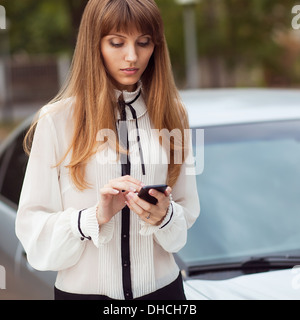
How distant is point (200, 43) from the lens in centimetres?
1756

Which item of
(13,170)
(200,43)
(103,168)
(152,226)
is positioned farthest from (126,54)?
(200,43)

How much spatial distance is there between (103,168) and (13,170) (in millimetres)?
1778

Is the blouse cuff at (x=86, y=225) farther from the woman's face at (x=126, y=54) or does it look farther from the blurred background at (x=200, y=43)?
the blurred background at (x=200, y=43)

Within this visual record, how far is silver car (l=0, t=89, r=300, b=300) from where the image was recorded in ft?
7.41

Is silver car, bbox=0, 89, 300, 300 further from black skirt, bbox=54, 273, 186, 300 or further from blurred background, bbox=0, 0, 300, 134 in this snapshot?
blurred background, bbox=0, 0, 300, 134

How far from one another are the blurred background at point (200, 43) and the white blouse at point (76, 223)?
8917 millimetres

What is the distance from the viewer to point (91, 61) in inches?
64.4

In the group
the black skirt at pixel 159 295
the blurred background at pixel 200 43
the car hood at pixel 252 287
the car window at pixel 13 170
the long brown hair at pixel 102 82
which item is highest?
the blurred background at pixel 200 43

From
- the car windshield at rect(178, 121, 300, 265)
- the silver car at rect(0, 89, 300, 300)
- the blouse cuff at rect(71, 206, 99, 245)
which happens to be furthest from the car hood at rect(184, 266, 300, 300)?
the blouse cuff at rect(71, 206, 99, 245)

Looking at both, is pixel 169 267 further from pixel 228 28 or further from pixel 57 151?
pixel 228 28

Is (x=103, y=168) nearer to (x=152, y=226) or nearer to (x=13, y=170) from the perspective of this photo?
(x=152, y=226)

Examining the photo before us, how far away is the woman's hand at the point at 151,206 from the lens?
1.48 meters

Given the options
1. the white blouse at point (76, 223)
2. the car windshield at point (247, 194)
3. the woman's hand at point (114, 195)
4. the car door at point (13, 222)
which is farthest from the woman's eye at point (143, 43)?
the car door at point (13, 222)

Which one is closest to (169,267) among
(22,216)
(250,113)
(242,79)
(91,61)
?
(22,216)
